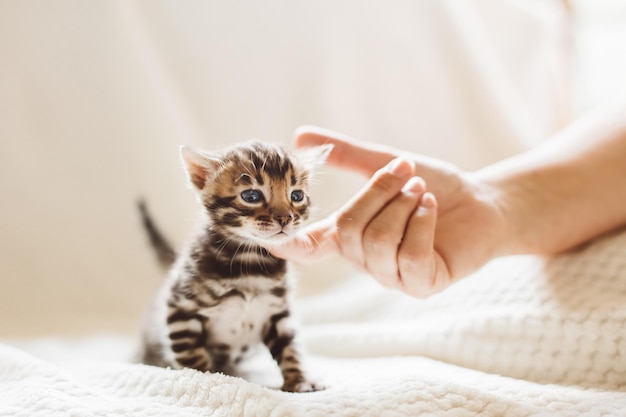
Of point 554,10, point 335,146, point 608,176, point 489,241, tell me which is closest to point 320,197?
point 335,146

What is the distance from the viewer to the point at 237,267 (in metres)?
1.06

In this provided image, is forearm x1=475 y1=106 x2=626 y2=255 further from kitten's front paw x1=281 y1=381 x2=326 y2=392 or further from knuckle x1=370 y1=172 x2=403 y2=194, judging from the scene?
kitten's front paw x1=281 y1=381 x2=326 y2=392

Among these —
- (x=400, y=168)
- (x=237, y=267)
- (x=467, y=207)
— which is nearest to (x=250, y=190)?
(x=237, y=267)

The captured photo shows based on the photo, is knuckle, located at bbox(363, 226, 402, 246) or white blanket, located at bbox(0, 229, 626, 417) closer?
white blanket, located at bbox(0, 229, 626, 417)

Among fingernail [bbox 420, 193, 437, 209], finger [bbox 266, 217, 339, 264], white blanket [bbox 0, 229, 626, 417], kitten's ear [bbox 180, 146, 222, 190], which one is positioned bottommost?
white blanket [bbox 0, 229, 626, 417]

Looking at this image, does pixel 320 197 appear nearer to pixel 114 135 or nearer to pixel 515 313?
pixel 114 135

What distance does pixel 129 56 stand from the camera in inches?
60.5

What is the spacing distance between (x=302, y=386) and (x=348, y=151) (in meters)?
0.48

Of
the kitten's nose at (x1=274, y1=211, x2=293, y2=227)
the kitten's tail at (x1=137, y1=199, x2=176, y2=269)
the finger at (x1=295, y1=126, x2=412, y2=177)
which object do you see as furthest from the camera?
the kitten's tail at (x1=137, y1=199, x2=176, y2=269)

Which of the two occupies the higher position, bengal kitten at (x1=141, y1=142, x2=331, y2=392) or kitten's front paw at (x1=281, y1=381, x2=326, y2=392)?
bengal kitten at (x1=141, y1=142, x2=331, y2=392)

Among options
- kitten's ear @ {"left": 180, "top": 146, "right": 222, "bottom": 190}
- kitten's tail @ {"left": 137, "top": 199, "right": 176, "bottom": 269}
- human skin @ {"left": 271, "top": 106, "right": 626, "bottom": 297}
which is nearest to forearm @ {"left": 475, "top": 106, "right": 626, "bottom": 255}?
human skin @ {"left": 271, "top": 106, "right": 626, "bottom": 297}

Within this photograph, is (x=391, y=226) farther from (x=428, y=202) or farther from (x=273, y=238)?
(x=273, y=238)

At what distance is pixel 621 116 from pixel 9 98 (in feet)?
4.51

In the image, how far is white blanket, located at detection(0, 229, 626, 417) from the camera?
843 mm
